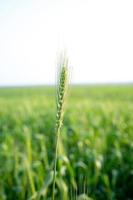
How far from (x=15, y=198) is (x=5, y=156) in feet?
2.52

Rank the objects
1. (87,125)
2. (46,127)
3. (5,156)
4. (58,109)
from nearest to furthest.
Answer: (58,109) → (5,156) → (87,125) → (46,127)

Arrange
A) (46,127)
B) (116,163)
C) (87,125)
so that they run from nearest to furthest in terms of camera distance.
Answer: (116,163) < (87,125) < (46,127)

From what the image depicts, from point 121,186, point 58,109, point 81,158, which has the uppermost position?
point 58,109

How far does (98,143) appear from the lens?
5.74 m

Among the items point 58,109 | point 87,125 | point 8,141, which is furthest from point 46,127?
point 58,109

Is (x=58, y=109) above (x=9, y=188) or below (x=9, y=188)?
above

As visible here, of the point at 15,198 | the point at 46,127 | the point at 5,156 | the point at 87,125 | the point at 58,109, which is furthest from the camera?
the point at 46,127

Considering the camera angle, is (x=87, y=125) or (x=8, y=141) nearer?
(x=8, y=141)

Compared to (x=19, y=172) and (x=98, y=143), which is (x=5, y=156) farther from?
(x=98, y=143)

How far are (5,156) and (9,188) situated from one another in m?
0.58

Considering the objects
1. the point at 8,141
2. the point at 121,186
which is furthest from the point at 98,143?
the point at 8,141

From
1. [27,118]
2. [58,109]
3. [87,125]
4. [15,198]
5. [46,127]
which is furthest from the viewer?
[27,118]

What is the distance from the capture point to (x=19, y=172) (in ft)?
15.1

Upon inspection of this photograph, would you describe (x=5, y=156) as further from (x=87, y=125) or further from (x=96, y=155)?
(x=87, y=125)
